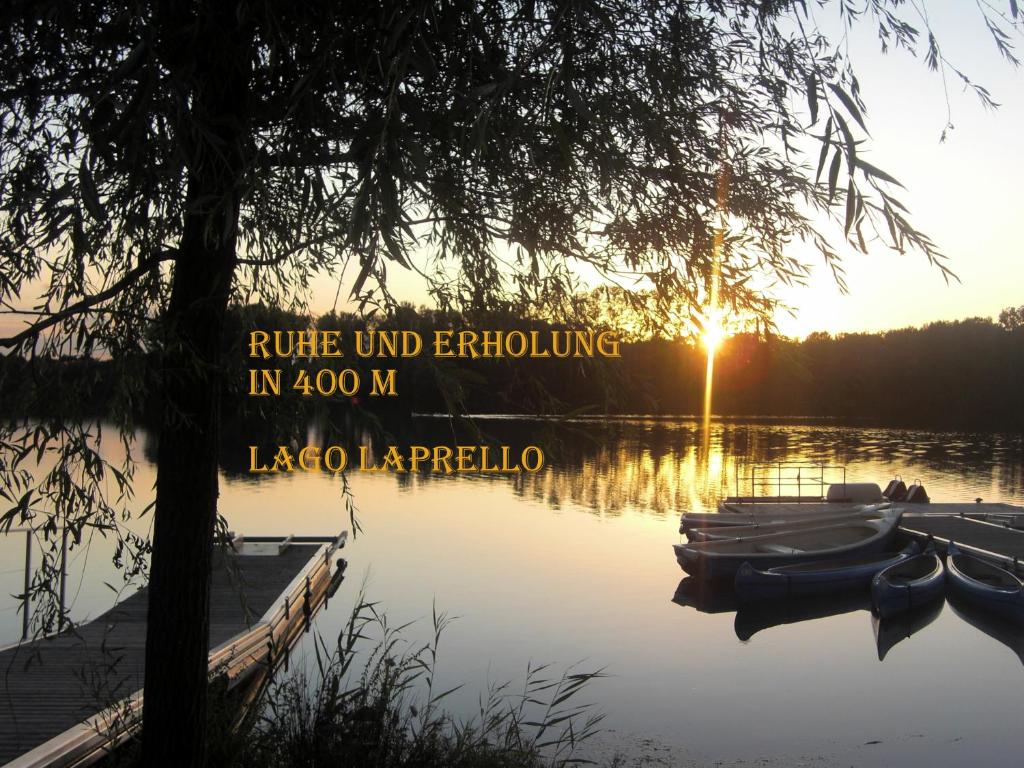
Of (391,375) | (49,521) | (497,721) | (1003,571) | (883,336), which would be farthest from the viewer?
(883,336)

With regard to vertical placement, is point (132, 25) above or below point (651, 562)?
above

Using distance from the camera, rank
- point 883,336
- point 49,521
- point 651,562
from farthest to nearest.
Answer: point 883,336 < point 651,562 < point 49,521

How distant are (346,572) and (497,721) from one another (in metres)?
15.2

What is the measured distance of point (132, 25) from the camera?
373cm

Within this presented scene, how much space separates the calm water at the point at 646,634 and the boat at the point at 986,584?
641 millimetres

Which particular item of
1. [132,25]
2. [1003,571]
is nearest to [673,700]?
[1003,571]

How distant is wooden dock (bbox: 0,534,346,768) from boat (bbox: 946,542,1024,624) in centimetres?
1269

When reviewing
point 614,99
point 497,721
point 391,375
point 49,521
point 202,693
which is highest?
point 614,99

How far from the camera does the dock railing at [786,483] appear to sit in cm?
2734

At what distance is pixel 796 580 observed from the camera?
58.9 ft

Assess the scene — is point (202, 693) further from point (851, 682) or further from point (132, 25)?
point (851, 682)

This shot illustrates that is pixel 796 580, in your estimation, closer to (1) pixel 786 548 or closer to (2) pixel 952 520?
(1) pixel 786 548

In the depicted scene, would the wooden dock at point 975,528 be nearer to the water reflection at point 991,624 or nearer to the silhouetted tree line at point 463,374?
the water reflection at point 991,624

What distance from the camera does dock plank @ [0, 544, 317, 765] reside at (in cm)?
571
